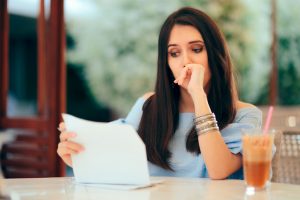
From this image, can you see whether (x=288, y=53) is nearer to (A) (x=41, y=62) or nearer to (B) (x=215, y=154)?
(A) (x=41, y=62)

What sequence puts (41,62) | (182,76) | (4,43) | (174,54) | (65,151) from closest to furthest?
1. (65,151)
2. (182,76)
3. (174,54)
4. (41,62)
5. (4,43)

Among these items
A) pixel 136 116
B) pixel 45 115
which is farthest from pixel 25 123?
pixel 136 116

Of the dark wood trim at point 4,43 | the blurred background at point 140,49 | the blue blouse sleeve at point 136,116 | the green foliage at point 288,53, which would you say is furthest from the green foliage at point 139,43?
the blue blouse sleeve at point 136,116

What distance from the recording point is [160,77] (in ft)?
6.37

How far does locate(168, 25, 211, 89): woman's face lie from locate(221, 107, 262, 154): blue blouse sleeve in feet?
0.59

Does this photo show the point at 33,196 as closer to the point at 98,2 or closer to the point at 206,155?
the point at 206,155

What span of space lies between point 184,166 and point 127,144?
0.50m

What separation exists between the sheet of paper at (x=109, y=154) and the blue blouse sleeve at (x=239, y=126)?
1.40ft

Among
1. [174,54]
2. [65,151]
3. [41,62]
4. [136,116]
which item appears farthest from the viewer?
[41,62]

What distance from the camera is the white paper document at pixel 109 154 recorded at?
1312mm

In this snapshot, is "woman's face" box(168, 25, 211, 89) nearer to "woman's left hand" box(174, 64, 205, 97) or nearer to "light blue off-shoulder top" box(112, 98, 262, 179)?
"woman's left hand" box(174, 64, 205, 97)

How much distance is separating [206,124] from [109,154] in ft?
1.34

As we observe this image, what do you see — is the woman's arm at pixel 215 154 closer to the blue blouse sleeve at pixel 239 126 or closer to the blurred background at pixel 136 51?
the blue blouse sleeve at pixel 239 126

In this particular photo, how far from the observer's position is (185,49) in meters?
1.83
